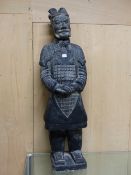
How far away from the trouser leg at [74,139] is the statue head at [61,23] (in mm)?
397

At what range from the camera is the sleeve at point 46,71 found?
1.29m

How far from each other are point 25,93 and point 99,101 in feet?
1.11

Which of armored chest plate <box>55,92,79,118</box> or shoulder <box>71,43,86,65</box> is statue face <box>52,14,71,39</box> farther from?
armored chest plate <box>55,92,79,118</box>

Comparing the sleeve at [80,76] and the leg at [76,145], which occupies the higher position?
the sleeve at [80,76]

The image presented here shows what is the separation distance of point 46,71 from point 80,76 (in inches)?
5.5

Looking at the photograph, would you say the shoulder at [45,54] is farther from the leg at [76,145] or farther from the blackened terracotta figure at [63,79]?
the leg at [76,145]

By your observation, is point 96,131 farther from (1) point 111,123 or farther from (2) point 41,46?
(2) point 41,46

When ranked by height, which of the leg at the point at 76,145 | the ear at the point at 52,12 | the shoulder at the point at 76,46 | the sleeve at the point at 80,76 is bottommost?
the leg at the point at 76,145

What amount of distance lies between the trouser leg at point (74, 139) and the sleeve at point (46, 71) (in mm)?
216

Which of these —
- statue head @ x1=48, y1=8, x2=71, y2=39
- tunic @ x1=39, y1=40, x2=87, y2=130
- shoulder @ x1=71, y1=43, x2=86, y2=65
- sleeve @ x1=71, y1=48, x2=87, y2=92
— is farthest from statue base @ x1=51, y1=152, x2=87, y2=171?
statue head @ x1=48, y1=8, x2=71, y2=39

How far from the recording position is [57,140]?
54.5 inches

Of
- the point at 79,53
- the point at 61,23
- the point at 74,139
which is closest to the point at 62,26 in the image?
the point at 61,23

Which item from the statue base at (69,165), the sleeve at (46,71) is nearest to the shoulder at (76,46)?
the sleeve at (46,71)

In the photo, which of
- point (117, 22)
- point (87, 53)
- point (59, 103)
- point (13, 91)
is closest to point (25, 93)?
point (13, 91)
